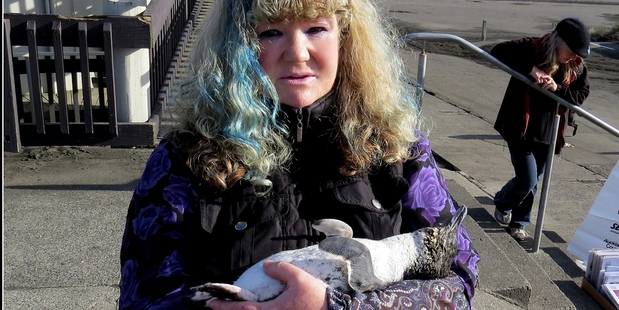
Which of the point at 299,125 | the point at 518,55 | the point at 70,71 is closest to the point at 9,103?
the point at 70,71

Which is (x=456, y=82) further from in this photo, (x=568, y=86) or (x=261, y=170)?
(x=261, y=170)

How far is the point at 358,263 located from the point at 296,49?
60cm

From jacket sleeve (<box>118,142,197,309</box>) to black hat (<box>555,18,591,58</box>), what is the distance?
12.1 ft

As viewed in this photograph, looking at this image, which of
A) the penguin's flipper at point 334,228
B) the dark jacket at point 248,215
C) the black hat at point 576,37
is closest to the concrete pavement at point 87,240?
the black hat at point 576,37

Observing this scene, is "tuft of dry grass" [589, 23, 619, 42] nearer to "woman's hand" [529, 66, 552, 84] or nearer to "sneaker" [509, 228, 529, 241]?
"sneaker" [509, 228, 529, 241]

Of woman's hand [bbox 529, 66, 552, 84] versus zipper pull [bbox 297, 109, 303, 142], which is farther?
woman's hand [bbox 529, 66, 552, 84]

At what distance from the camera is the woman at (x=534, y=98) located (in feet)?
14.9

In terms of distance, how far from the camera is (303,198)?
5.62ft

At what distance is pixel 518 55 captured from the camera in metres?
4.67

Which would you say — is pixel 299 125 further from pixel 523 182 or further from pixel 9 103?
pixel 9 103

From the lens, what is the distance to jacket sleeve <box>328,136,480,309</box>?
1466 mm

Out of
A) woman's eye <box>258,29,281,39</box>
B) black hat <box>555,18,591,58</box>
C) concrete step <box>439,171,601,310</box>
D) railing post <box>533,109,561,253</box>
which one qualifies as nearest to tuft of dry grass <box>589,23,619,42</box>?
black hat <box>555,18,591,58</box>

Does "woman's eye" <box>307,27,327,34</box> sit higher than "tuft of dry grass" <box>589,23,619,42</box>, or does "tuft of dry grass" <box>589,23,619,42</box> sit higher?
"woman's eye" <box>307,27,327,34</box>

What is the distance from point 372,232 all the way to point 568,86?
3.54m
